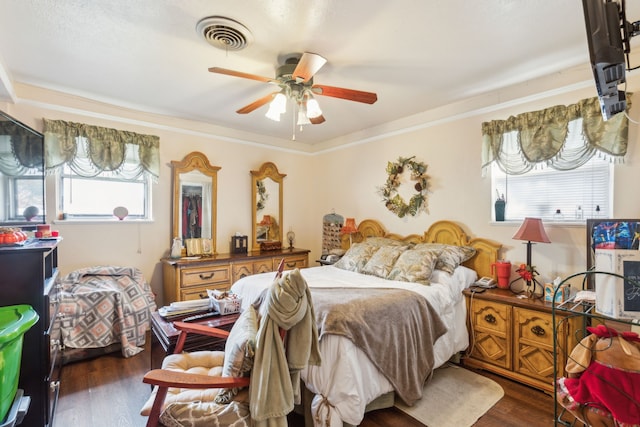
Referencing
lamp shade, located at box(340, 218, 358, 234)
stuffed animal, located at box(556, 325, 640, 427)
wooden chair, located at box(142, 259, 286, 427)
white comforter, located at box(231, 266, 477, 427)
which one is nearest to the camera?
stuffed animal, located at box(556, 325, 640, 427)

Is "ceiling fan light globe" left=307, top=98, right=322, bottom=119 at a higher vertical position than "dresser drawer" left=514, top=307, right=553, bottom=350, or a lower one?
higher

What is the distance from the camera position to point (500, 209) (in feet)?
9.98

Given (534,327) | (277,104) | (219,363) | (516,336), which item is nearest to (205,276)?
(219,363)

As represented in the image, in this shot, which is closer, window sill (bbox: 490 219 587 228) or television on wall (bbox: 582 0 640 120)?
television on wall (bbox: 582 0 640 120)

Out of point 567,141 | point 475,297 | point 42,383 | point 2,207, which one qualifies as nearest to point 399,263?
point 475,297

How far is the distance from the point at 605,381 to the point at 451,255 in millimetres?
2090

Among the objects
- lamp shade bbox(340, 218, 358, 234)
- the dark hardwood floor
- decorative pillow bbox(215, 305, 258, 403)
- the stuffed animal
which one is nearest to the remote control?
the dark hardwood floor

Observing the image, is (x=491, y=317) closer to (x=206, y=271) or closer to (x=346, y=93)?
(x=346, y=93)

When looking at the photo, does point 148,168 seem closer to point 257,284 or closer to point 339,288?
point 257,284

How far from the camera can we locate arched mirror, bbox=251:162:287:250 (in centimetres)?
462

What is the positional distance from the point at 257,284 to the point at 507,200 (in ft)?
8.42

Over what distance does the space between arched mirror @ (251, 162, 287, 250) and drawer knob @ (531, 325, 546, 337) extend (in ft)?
11.2

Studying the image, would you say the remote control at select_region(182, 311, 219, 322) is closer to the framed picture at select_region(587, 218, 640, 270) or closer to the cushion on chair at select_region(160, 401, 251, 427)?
the cushion on chair at select_region(160, 401, 251, 427)

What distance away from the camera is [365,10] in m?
1.88
